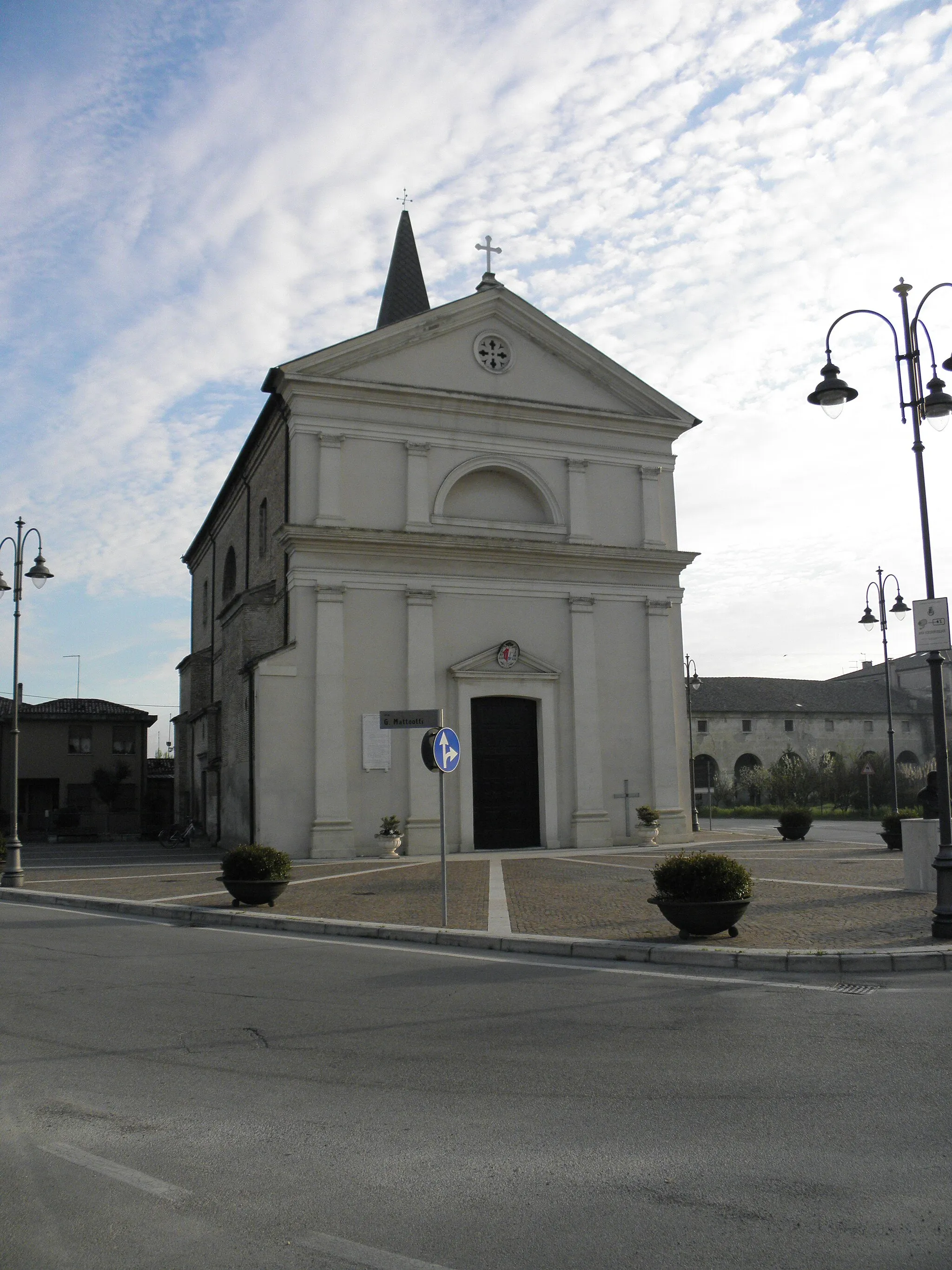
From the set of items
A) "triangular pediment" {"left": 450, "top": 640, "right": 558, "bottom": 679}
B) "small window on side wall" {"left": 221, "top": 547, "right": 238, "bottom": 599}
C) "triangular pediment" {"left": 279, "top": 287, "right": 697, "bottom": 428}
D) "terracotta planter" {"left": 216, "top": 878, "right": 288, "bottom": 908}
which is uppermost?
"triangular pediment" {"left": 279, "top": 287, "right": 697, "bottom": 428}

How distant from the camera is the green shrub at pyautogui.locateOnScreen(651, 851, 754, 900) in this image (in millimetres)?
10445

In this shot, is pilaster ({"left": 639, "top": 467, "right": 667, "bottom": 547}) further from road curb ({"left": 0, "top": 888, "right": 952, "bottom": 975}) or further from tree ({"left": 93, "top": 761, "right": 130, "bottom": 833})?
tree ({"left": 93, "top": 761, "right": 130, "bottom": 833})

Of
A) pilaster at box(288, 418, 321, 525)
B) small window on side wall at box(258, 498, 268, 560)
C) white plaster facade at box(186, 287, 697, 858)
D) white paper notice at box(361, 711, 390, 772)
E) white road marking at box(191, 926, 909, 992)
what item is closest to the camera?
white road marking at box(191, 926, 909, 992)

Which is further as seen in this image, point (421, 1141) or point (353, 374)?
point (353, 374)

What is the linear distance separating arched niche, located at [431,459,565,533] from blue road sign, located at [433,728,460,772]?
1238 cm

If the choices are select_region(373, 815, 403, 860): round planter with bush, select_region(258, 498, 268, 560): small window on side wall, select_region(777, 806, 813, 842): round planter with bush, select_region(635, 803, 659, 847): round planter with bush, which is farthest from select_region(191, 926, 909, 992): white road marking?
select_region(777, 806, 813, 842): round planter with bush

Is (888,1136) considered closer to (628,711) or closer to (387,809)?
(387,809)

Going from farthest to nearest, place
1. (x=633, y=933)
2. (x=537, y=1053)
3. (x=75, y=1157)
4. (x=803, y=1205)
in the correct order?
(x=633, y=933)
(x=537, y=1053)
(x=75, y=1157)
(x=803, y=1205)

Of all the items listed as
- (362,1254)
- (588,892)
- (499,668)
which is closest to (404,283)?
(499,668)

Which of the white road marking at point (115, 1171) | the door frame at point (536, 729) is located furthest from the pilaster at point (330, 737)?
the white road marking at point (115, 1171)

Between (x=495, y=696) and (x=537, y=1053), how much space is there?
18.6 m

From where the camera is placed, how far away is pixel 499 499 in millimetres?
26094

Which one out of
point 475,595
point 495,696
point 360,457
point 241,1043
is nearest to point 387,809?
point 495,696

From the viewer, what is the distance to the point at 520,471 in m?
25.9
